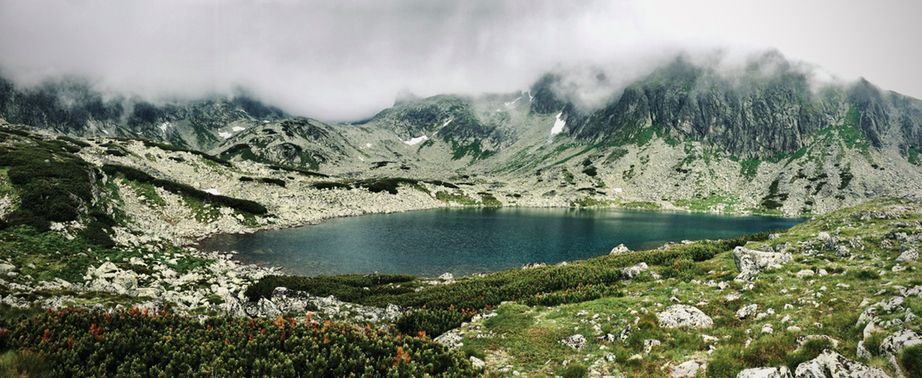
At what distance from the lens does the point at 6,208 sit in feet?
142

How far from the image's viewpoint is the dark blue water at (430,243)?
61750mm

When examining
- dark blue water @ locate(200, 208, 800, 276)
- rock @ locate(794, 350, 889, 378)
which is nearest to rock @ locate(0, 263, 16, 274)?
dark blue water @ locate(200, 208, 800, 276)

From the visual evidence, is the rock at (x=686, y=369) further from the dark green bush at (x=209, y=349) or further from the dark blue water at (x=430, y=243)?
the dark blue water at (x=430, y=243)

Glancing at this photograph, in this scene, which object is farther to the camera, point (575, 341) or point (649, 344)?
point (575, 341)

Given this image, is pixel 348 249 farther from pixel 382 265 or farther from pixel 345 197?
pixel 345 197

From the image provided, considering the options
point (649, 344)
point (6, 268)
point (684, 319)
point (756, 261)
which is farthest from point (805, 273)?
point (6, 268)

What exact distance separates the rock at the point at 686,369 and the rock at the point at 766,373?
1289 millimetres

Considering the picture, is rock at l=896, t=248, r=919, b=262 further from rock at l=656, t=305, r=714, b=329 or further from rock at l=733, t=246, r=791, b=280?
rock at l=656, t=305, r=714, b=329

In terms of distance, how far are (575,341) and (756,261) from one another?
16.8m

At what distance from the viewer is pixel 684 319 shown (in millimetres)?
15820

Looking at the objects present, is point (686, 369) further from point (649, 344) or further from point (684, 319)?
point (684, 319)

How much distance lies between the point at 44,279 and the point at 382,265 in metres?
38.2

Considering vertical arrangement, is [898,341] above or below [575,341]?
above

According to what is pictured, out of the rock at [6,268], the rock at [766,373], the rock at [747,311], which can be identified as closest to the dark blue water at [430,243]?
the rock at [6,268]
